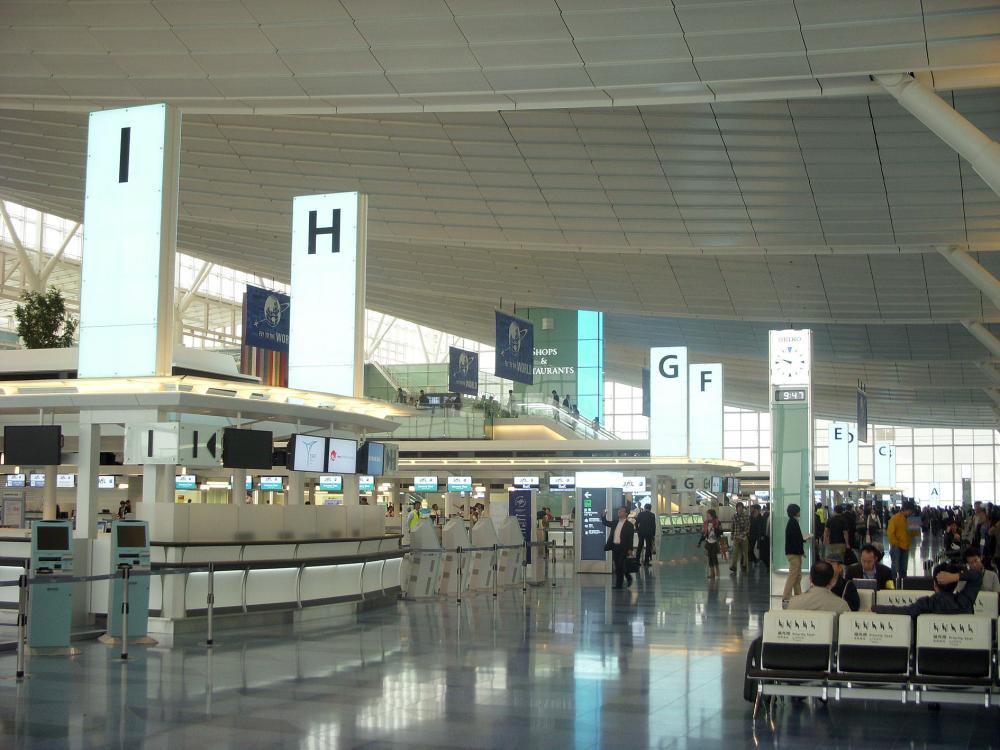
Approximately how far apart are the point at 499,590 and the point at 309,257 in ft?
22.4

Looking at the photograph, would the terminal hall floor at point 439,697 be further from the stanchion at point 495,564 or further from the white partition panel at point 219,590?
the stanchion at point 495,564

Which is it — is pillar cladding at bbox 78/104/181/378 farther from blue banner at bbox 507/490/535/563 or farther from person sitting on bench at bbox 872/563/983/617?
blue banner at bbox 507/490/535/563

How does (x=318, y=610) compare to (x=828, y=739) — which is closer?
(x=828, y=739)

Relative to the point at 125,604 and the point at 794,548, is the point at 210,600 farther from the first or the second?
the point at 794,548

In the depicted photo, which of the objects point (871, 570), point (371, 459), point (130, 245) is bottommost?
point (871, 570)

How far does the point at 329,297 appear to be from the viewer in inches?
640

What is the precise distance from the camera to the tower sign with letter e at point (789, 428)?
16.8 metres

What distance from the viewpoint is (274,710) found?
7777 mm

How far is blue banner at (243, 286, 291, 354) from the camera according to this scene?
1959cm

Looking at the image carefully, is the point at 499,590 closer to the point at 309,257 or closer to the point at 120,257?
the point at 309,257

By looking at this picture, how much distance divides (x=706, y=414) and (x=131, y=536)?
2274 cm

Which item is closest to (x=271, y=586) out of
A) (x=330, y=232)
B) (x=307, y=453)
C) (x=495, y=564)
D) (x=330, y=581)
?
(x=330, y=581)

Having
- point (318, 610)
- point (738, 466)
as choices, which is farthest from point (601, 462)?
point (318, 610)

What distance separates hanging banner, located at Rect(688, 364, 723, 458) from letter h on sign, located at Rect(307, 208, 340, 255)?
17.6 metres
